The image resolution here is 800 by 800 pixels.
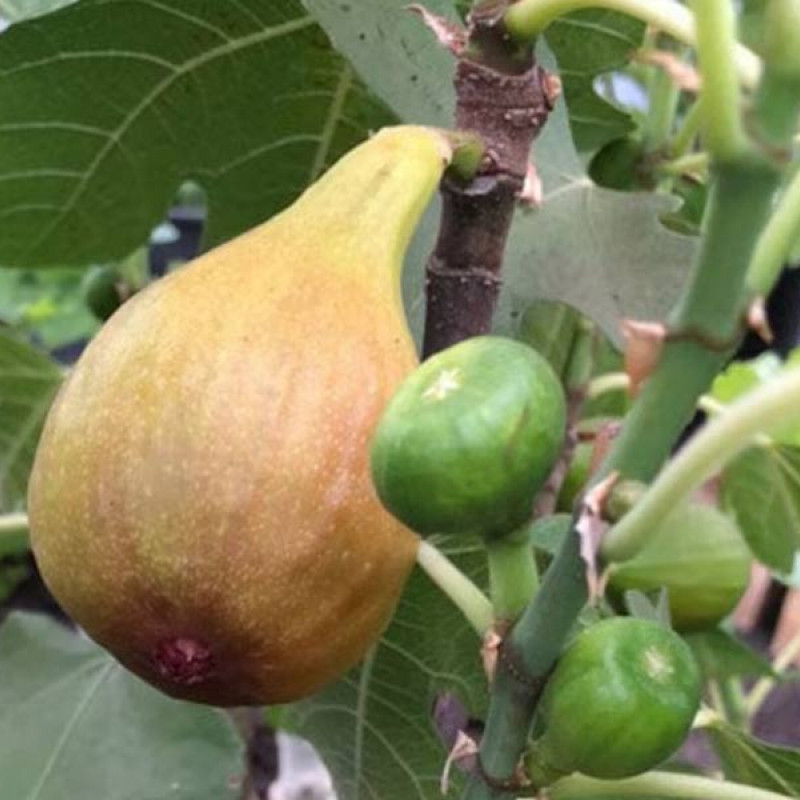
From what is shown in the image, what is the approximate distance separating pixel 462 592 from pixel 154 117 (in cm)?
32

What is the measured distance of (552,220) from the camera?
25.2 inches

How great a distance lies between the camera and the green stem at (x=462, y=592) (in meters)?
0.47

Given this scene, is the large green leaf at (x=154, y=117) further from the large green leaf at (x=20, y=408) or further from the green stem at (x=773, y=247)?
the green stem at (x=773, y=247)

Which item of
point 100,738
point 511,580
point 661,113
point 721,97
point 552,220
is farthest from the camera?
point 661,113

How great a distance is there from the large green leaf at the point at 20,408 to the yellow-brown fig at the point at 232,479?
30 centimetres

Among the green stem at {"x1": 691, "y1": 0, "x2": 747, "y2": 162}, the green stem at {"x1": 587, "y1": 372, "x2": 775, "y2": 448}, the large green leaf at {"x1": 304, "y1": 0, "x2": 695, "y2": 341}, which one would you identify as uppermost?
the green stem at {"x1": 691, "y1": 0, "x2": 747, "y2": 162}

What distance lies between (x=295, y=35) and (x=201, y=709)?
274 mm

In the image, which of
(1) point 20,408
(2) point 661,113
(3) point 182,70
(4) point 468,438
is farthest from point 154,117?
(4) point 468,438

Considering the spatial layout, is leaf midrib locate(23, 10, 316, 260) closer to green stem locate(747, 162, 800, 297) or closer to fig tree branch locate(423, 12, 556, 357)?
fig tree branch locate(423, 12, 556, 357)

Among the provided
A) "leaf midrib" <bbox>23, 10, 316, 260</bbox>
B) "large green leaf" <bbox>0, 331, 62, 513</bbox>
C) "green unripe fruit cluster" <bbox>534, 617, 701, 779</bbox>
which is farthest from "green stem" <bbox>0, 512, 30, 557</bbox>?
"green unripe fruit cluster" <bbox>534, 617, 701, 779</bbox>

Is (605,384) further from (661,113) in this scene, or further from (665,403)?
(665,403)

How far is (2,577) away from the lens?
164cm

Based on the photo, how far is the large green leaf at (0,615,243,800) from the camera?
72 cm

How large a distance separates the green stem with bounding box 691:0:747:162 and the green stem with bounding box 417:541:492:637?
157 millimetres
